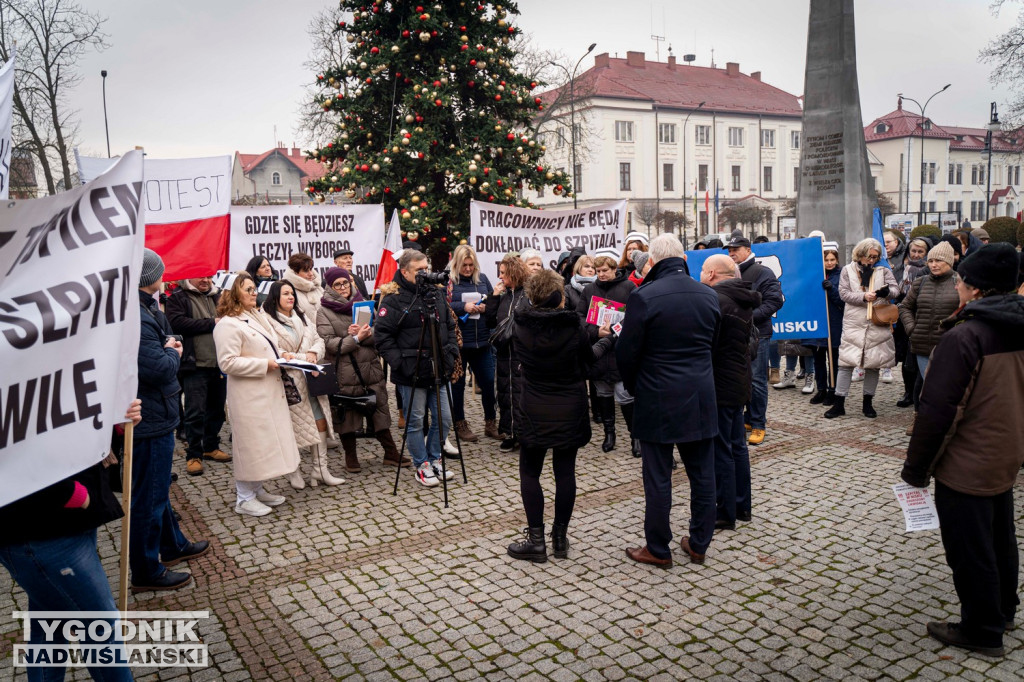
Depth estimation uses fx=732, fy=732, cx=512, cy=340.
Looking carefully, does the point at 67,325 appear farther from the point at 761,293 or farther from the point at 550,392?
the point at 761,293

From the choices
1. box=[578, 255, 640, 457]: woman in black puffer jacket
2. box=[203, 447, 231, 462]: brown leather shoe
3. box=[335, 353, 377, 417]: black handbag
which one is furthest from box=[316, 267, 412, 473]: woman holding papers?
box=[578, 255, 640, 457]: woman in black puffer jacket

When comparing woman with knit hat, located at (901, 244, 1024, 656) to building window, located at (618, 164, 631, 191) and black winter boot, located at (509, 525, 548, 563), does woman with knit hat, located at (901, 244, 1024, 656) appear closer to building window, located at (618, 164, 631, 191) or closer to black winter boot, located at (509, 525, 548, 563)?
black winter boot, located at (509, 525, 548, 563)

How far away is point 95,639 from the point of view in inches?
117

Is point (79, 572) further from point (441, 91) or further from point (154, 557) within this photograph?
point (441, 91)

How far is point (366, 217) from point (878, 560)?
7208mm

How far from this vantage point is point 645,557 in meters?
4.82

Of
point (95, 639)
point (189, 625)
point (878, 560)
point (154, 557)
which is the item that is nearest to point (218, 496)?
point (154, 557)

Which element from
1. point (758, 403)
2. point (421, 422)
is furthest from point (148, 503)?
point (758, 403)

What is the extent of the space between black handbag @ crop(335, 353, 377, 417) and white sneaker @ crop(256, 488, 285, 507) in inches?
39.9

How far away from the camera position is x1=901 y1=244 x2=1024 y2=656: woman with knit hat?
11.4ft

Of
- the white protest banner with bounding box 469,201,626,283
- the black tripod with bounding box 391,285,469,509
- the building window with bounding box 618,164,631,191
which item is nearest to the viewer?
the black tripod with bounding box 391,285,469,509

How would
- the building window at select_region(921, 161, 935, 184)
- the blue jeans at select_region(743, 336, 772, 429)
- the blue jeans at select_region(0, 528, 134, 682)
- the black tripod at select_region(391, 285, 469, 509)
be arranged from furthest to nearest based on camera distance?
the building window at select_region(921, 161, 935, 184) → the blue jeans at select_region(743, 336, 772, 429) → the black tripod at select_region(391, 285, 469, 509) → the blue jeans at select_region(0, 528, 134, 682)

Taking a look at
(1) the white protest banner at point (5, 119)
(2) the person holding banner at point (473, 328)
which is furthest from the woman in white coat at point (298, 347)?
(1) the white protest banner at point (5, 119)

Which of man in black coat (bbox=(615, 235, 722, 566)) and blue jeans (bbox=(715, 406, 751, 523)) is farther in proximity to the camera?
blue jeans (bbox=(715, 406, 751, 523))
